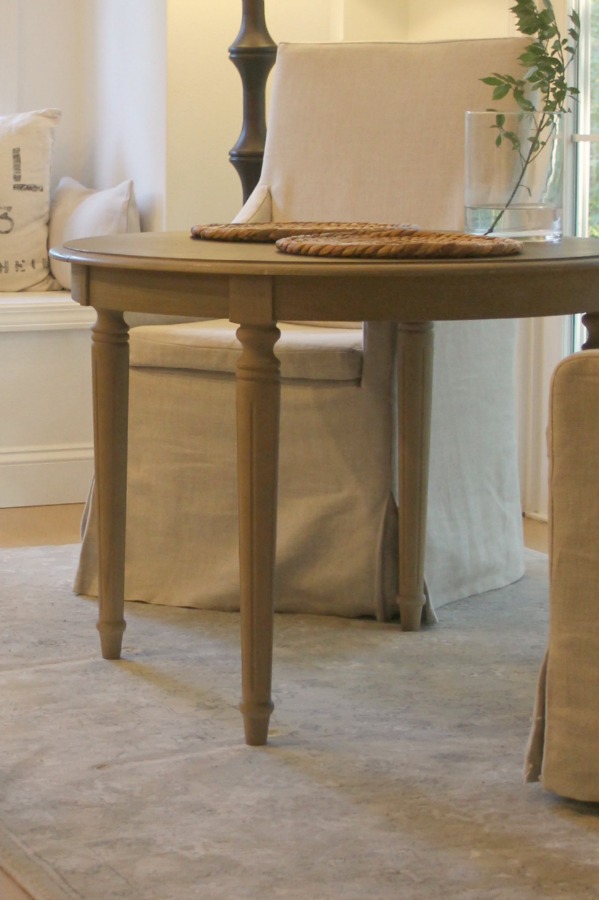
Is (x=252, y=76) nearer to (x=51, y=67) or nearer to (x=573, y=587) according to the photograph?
(x=51, y=67)

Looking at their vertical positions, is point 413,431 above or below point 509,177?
below

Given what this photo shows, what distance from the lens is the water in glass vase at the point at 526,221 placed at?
211cm

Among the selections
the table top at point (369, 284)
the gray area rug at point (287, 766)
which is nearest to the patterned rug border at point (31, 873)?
the gray area rug at point (287, 766)

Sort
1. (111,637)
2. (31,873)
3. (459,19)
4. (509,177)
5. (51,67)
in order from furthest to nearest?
(51,67) < (459,19) < (111,637) < (509,177) < (31,873)

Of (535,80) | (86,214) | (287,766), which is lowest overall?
(287,766)

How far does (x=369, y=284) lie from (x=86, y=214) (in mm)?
2089

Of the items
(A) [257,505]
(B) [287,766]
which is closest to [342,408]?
(A) [257,505]

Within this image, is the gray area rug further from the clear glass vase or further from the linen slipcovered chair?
the clear glass vase

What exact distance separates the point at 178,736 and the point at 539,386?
154 centimetres

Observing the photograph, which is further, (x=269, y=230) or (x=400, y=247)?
(x=269, y=230)

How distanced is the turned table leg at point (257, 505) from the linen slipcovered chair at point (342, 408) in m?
0.56

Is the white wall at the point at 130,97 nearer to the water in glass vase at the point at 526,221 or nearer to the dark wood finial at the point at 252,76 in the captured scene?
the dark wood finial at the point at 252,76

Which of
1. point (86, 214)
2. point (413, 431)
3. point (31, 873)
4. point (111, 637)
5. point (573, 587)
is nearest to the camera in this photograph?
point (31, 873)

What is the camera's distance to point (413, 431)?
231cm
